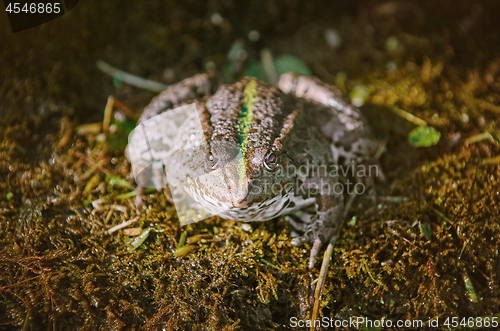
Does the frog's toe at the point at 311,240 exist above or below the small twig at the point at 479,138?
below

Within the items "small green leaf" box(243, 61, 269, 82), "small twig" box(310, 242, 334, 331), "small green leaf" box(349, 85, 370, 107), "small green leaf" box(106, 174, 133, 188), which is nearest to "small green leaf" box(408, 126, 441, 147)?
"small green leaf" box(349, 85, 370, 107)

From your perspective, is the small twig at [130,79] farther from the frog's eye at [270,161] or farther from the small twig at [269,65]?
the frog's eye at [270,161]

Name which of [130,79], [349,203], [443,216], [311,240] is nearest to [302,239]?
[311,240]

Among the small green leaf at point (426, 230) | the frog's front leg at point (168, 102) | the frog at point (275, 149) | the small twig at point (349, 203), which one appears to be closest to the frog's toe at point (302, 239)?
the frog at point (275, 149)

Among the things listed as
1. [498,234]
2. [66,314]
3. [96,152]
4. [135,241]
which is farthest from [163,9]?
[498,234]

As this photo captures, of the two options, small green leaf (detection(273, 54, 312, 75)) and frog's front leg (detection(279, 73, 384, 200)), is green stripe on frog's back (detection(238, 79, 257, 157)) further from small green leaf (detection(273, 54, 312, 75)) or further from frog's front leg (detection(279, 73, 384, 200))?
small green leaf (detection(273, 54, 312, 75))

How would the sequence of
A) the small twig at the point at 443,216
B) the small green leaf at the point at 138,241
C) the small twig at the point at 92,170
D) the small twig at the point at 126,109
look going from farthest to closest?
the small twig at the point at 126,109
the small twig at the point at 92,170
the small twig at the point at 443,216
the small green leaf at the point at 138,241

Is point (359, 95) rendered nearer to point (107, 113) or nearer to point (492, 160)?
point (492, 160)

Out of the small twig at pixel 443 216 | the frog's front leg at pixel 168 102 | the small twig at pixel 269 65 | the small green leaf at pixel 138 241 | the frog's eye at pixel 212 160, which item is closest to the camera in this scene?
the frog's eye at pixel 212 160
